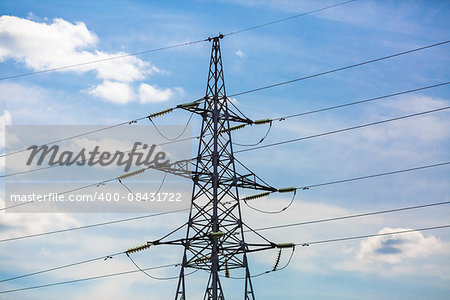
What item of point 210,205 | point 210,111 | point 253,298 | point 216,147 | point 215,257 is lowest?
point 253,298

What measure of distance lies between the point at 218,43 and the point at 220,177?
10445mm

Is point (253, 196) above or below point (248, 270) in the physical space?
above

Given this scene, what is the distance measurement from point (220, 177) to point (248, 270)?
20.6 feet

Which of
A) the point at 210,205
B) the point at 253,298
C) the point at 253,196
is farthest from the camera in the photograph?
the point at 253,196

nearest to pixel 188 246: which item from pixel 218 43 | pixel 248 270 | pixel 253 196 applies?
pixel 248 270

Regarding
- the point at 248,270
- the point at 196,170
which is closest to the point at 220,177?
the point at 196,170

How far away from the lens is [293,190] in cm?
3728

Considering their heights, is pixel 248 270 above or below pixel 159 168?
below

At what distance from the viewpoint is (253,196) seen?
39062 millimetres

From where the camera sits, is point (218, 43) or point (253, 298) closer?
point (253, 298)

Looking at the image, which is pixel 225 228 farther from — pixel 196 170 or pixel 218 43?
pixel 218 43

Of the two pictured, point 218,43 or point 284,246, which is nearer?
point 284,246

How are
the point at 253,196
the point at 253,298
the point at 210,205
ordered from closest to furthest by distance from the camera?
the point at 253,298 < the point at 210,205 < the point at 253,196

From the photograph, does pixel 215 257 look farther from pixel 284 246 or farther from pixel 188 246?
pixel 284 246
